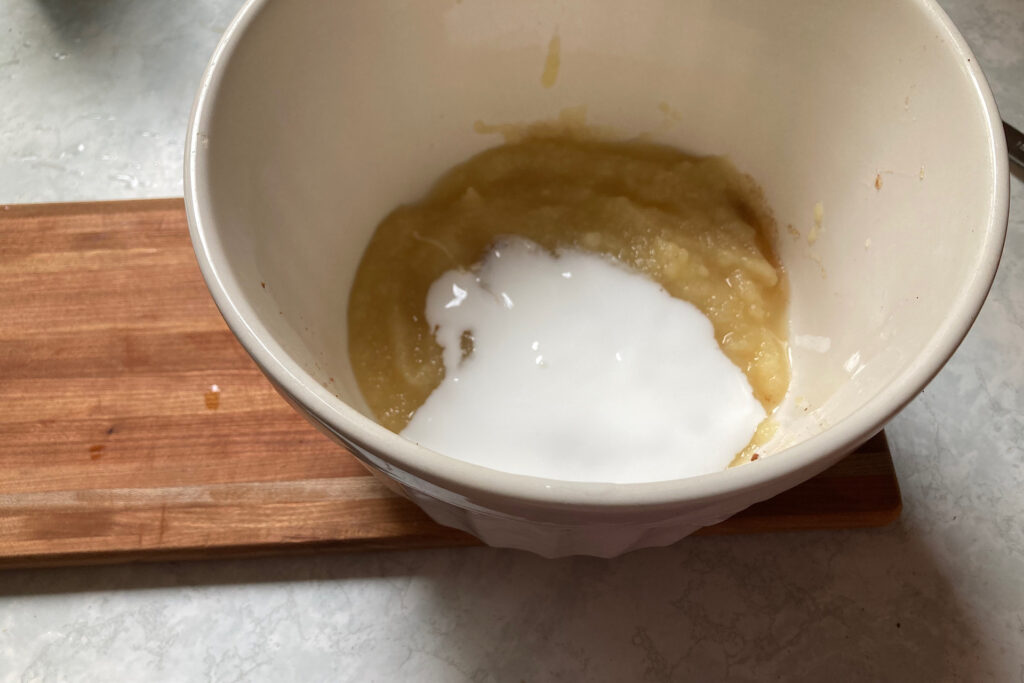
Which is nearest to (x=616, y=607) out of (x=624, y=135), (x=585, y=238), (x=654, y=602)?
(x=654, y=602)

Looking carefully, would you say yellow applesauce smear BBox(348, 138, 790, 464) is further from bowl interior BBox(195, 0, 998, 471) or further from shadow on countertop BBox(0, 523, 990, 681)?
shadow on countertop BBox(0, 523, 990, 681)

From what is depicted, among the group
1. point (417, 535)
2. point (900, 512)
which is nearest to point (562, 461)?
point (417, 535)

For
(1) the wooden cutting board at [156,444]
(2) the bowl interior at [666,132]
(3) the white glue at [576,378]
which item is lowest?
(1) the wooden cutting board at [156,444]

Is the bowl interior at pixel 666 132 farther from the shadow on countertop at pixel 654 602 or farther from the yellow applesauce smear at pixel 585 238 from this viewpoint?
the shadow on countertop at pixel 654 602

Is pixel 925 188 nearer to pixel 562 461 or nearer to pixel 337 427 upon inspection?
pixel 562 461

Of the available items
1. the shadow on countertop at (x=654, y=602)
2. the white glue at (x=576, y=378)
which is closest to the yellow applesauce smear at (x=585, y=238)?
the white glue at (x=576, y=378)

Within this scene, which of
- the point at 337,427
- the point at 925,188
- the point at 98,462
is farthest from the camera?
the point at 98,462
